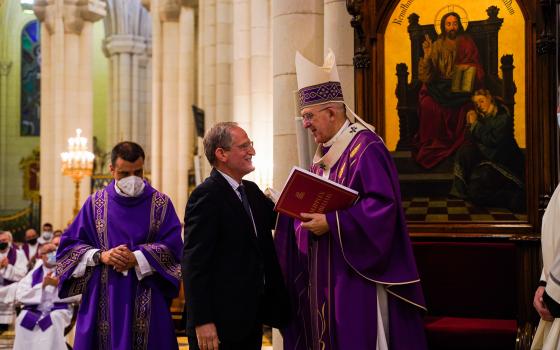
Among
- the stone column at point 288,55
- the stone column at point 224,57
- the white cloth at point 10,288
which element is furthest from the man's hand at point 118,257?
the stone column at point 224,57

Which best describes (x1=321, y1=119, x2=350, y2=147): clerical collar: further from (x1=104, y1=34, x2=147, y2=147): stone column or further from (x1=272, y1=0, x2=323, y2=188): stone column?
(x1=104, y1=34, x2=147, y2=147): stone column

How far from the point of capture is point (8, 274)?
13.7m

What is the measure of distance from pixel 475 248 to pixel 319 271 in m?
2.22

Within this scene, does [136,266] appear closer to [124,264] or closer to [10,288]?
[124,264]

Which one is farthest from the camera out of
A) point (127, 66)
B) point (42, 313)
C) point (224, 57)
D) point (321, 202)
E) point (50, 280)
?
point (127, 66)

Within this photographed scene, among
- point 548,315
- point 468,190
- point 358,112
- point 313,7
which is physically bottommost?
point 548,315

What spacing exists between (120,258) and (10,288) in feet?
25.1

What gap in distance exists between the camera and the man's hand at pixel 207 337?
456 cm

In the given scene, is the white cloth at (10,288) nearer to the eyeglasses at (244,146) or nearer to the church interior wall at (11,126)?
the eyeglasses at (244,146)

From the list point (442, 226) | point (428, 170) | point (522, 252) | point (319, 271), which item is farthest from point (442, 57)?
point (319, 271)

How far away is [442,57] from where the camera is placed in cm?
714

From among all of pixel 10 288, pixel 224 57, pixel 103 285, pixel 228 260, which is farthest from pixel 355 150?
pixel 224 57

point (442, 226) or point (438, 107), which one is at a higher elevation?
point (438, 107)

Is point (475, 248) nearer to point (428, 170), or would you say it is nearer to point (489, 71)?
point (428, 170)
